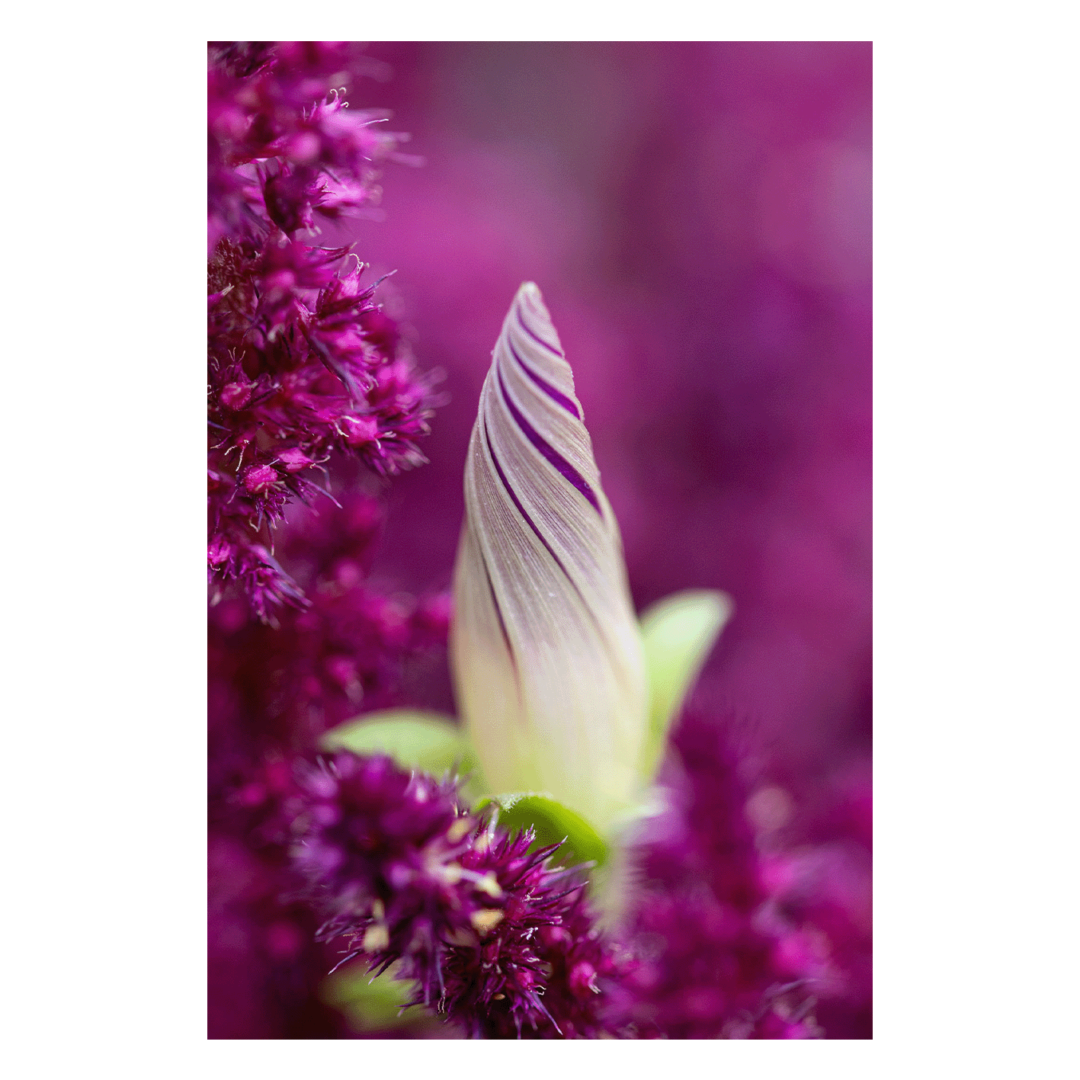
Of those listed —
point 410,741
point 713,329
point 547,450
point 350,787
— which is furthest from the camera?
point 713,329

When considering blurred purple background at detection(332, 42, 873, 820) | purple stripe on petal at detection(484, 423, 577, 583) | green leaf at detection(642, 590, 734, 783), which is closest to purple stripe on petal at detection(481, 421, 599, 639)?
purple stripe on petal at detection(484, 423, 577, 583)

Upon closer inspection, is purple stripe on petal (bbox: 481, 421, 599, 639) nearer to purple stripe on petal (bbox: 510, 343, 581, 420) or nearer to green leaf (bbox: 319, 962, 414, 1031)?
purple stripe on petal (bbox: 510, 343, 581, 420)

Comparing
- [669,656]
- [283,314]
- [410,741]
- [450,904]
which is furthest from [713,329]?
[450,904]

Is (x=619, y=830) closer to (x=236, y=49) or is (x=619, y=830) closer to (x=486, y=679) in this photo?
(x=486, y=679)

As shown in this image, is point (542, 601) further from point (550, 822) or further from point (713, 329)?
point (713, 329)

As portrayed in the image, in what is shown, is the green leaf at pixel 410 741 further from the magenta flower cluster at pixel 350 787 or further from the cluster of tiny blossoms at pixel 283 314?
the cluster of tiny blossoms at pixel 283 314

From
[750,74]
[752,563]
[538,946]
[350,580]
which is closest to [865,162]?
[750,74]
